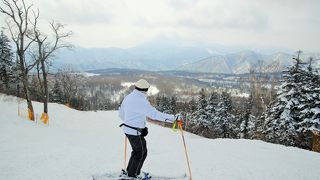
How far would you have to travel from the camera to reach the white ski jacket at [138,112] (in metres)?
6.77

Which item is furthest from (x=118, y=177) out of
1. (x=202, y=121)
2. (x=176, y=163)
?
(x=202, y=121)

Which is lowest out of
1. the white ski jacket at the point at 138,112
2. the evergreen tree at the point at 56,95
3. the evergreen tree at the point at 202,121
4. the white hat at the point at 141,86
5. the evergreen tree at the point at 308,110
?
the evergreen tree at the point at 202,121

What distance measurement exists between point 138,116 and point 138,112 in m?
0.12

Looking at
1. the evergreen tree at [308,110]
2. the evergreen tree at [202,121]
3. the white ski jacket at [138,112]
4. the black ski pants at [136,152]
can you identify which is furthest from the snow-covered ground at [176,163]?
the evergreen tree at [202,121]

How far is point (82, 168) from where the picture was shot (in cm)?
903

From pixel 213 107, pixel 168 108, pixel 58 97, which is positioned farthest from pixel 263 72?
pixel 58 97

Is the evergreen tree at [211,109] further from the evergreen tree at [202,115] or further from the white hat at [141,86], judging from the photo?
the white hat at [141,86]

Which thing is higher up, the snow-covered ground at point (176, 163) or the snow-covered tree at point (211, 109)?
the snow-covered ground at point (176, 163)

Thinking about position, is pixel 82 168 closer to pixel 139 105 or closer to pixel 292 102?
pixel 139 105

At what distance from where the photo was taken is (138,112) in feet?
22.5

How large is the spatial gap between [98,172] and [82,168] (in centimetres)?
77

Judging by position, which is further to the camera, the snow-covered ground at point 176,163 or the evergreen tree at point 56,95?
the evergreen tree at point 56,95

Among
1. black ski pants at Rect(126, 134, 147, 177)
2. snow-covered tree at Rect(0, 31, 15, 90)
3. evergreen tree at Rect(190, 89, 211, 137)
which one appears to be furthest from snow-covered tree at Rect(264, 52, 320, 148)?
snow-covered tree at Rect(0, 31, 15, 90)

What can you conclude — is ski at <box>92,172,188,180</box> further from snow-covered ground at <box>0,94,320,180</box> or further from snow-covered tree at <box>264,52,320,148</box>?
snow-covered tree at <box>264,52,320,148</box>
